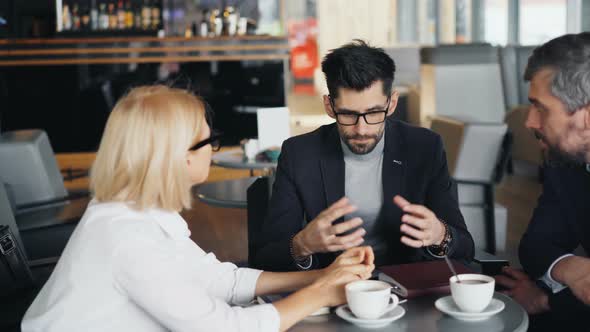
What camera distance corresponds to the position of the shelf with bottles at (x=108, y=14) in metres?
8.48

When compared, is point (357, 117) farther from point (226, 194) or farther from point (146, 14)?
point (146, 14)

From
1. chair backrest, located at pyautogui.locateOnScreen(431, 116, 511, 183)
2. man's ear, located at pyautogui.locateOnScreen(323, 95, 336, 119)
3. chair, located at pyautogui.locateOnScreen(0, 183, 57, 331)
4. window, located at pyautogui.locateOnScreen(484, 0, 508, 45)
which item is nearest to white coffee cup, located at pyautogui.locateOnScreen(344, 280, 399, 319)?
man's ear, located at pyautogui.locateOnScreen(323, 95, 336, 119)

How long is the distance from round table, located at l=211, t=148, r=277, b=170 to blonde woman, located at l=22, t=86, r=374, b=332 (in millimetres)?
2409

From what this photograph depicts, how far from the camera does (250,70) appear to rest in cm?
772

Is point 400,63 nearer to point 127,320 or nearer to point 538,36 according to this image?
point 538,36

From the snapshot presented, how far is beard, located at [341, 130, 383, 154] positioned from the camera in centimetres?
212

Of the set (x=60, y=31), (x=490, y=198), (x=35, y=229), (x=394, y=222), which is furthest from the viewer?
(x=60, y=31)

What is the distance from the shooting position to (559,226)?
Result: 209cm

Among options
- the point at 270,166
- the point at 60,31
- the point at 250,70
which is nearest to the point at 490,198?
the point at 270,166

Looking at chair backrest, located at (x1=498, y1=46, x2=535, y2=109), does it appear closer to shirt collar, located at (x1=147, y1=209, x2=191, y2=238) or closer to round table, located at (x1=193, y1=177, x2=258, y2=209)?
round table, located at (x1=193, y1=177, x2=258, y2=209)

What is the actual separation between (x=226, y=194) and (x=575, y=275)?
211cm

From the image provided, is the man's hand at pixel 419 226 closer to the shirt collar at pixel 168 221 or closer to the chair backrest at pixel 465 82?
the shirt collar at pixel 168 221

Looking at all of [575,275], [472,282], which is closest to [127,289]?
[472,282]

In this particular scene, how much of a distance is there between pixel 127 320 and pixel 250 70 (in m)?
6.46
